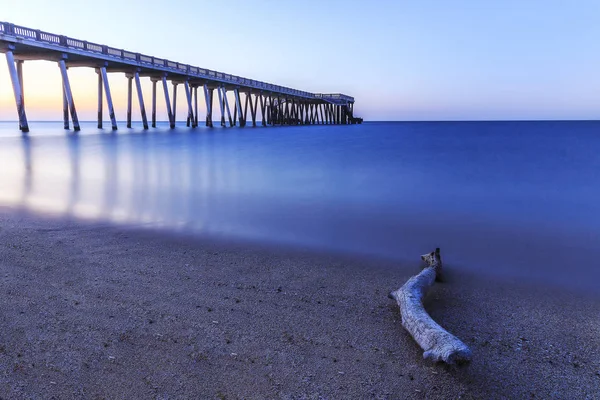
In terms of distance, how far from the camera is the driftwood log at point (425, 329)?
2.30m

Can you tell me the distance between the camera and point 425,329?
2568 mm

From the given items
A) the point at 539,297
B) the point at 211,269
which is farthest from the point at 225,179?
the point at 539,297

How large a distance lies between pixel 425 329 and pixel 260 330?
3.55 ft

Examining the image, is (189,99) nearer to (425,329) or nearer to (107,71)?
(107,71)

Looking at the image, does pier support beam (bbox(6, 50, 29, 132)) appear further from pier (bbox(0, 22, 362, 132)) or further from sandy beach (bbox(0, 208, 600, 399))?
sandy beach (bbox(0, 208, 600, 399))

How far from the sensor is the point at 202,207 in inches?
287

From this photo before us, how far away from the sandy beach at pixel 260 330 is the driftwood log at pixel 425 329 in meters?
0.08

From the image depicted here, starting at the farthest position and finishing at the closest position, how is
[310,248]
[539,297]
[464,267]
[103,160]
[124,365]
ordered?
[103,160], [310,248], [464,267], [539,297], [124,365]

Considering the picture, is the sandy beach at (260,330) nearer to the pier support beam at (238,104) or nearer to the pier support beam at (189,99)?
the pier support beam at (189,99)

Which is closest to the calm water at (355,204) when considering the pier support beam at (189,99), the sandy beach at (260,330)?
the sandy beach at (260,330)

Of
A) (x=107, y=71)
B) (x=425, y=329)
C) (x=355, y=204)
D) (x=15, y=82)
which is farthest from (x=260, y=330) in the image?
(x=107, y=71)

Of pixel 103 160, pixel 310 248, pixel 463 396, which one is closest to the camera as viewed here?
pixel 463 396

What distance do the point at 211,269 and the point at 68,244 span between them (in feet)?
5.95

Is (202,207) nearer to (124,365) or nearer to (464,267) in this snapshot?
(464,267)
